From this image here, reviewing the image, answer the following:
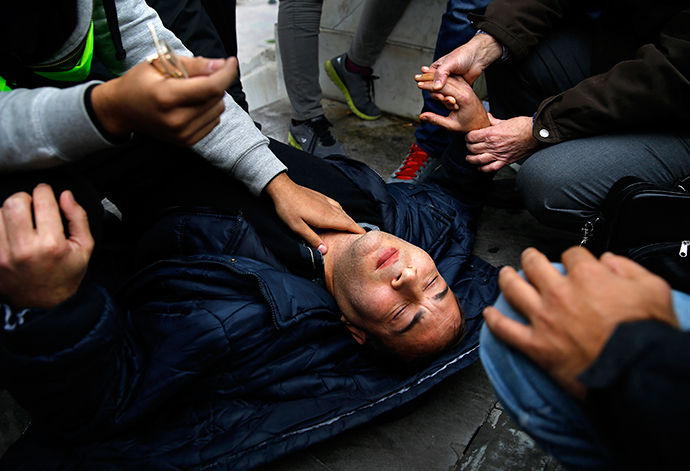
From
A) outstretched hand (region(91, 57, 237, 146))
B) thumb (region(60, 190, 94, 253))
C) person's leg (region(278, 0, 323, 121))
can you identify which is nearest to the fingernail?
outstretched hand (region(91, 57, 237, 146))

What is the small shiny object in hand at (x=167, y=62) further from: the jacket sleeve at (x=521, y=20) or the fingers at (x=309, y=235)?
the jacket sleeve at (x=521, y=20)

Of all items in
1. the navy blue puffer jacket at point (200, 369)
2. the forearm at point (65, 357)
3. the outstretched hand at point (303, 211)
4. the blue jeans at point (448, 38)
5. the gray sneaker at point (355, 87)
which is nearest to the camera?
the forearm at point (65, 357)

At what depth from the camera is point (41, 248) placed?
1172 millimetres

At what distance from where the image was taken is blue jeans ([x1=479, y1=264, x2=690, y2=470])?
0.91 metres

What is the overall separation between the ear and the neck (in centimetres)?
18

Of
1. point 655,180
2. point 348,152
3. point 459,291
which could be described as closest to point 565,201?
point 655,180

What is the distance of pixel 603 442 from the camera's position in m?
0.89

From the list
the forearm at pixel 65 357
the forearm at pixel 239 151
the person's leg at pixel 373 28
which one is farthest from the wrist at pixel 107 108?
the person's leg at pixel 373 28

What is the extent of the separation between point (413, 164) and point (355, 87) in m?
1.31

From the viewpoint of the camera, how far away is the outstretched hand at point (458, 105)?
91.6 inches

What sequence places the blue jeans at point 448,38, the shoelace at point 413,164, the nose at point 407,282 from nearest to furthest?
the nose at point 407,282 → the blue jeans at point 448,38 → the shoelace at point 413,164

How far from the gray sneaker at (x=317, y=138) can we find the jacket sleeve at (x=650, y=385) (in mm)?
2951

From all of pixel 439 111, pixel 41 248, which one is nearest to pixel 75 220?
pixel 41 248

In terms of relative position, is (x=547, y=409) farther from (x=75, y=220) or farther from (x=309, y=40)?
(x=309, y=40)
